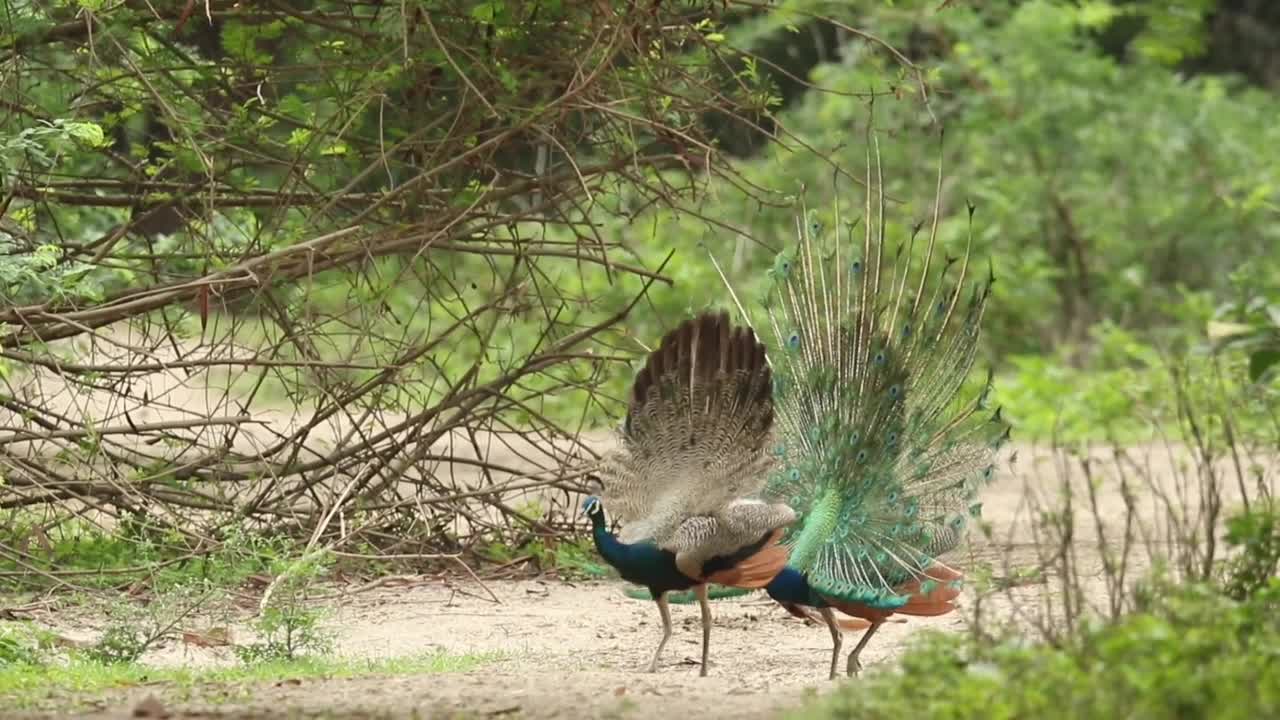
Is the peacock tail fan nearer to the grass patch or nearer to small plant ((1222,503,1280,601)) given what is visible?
small plant ((1222,503,1280,601))

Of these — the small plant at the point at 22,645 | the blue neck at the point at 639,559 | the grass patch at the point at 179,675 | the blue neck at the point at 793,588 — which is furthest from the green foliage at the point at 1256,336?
the small plant at the point at 22,645

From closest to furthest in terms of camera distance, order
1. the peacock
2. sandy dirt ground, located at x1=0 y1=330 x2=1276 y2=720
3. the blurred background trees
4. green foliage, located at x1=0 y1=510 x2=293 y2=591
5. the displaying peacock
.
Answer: sandy dirt ground, located at x1=0 y1=330 x2=1276 y2=720, the peacock, the displaying peacock, green foliage, located at x1=0 y1=510 x2=293 y2=591, the blurred background trees

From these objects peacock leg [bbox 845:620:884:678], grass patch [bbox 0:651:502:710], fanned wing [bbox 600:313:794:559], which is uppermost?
fanned wing [bbox 600:313:794:559]

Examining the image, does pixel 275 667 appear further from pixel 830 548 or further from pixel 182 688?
pixel 830 548

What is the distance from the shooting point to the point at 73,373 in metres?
8.09

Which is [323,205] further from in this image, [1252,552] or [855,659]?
[1252,552]

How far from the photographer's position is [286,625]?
267 inches

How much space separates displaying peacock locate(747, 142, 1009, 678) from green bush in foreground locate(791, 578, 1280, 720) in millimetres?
1725

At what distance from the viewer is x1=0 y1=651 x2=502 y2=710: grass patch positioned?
565cm

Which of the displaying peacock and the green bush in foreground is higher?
the displaying peacock

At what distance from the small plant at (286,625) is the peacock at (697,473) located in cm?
110

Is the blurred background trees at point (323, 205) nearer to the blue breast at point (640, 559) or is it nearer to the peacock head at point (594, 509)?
the peacock head at point (594, 509)

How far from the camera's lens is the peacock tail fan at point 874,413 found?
23.0 ft

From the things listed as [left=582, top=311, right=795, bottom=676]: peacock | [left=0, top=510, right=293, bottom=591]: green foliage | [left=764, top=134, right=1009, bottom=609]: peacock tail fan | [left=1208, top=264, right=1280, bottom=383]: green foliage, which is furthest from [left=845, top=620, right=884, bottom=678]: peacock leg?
[left=0, top=510, right=293, bottom=591]: green foliage
